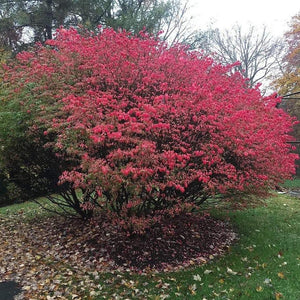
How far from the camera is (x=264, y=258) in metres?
5.27

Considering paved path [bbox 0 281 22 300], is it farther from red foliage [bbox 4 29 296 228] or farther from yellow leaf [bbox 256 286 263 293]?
yellow leaf [bbox 256 286 263 293]

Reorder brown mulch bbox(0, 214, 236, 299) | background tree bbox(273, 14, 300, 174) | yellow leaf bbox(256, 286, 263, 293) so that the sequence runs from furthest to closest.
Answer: background tree bbox(273, 14, 300, 174) < brown mulch bbox(0, 214, 236, 299) < yellow leaf bbox(256, 286, 263, 293)

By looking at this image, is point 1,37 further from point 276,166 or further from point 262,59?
point 262,59

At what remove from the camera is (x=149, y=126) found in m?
4.27

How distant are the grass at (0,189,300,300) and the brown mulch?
245 millimetres

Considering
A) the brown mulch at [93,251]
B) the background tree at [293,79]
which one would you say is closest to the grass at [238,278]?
the brown mulch at [93,251]

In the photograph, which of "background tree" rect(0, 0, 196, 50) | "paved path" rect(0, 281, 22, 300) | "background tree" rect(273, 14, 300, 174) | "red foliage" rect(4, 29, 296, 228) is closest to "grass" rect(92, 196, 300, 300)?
"red foliage" rect(4, 29, 296, 228)

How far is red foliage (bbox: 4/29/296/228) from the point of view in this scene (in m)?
4.27

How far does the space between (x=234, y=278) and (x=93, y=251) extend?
8.11ft

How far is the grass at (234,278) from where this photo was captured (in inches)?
161

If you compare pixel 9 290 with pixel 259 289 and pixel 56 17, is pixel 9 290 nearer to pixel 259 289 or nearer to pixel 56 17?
pixel 259 289

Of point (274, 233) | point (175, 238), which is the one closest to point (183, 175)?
point (175, 238)

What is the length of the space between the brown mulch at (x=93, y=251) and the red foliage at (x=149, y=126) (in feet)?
2.38

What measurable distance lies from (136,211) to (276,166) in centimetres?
257
